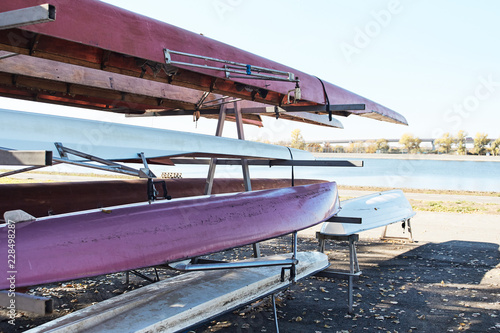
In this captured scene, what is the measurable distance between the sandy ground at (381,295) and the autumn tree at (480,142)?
271 feet

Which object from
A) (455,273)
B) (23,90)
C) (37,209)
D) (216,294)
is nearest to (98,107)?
(23,90)

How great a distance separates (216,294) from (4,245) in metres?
1.48

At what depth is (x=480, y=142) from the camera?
80375 millimetres

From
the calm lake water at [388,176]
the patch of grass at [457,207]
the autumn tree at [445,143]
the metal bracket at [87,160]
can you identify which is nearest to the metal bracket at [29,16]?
the metal bracket at [87,160]

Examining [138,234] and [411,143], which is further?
[411,143]

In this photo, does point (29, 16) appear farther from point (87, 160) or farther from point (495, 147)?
point (495, 147)

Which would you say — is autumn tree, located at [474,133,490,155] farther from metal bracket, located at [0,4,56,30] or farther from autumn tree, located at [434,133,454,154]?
metal bracket, located at [0,4,56,30]

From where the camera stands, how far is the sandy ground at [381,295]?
153 inches

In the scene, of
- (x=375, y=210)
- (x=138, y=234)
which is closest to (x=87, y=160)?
(x=138, y=234)

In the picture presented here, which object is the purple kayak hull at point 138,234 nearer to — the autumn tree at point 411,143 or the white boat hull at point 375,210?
the white boat hull at point 375,210

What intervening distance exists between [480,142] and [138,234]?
89885mm

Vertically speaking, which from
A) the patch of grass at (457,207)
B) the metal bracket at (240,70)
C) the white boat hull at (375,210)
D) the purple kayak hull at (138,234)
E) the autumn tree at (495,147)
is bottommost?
the patch of grass at (457,207)

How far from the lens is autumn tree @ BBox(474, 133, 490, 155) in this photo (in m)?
80.0

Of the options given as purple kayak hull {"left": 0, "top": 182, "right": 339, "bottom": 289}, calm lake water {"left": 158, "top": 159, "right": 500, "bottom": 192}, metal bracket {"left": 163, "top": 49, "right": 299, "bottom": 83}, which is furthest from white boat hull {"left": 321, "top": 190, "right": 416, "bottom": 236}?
calm lake water {"left": 158, "top": 159, "right": 500, "bottom": 192}
